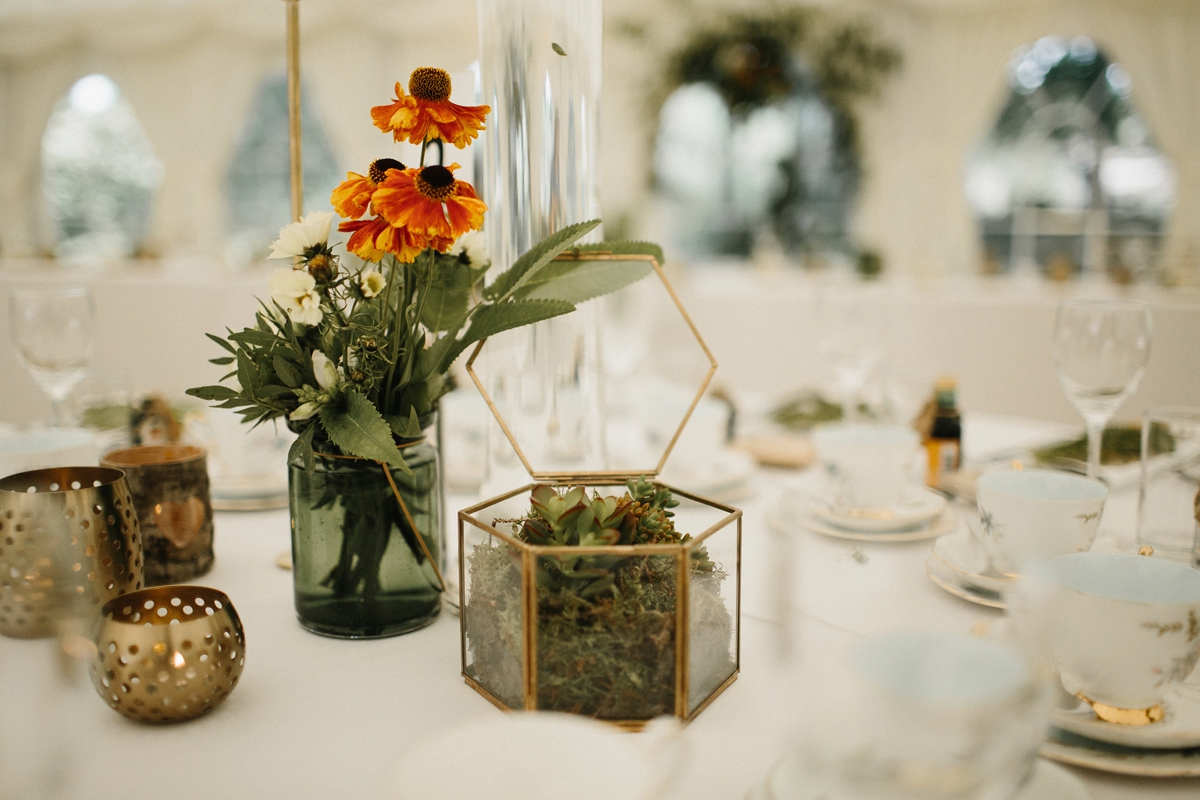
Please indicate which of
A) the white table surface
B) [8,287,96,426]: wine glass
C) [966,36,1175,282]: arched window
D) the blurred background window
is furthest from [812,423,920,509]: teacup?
the blurred background window

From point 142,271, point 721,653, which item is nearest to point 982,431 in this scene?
point 721,653

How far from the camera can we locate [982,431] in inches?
58.1

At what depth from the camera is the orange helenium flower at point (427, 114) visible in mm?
595

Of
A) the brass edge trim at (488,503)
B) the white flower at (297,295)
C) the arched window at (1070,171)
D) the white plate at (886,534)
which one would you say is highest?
the arched window at (1070,171)

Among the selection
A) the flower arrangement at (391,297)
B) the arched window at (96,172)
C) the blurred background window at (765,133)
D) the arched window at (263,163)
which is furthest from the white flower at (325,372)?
the arched window at (96,172)

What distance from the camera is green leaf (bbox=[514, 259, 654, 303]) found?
689 millimetres

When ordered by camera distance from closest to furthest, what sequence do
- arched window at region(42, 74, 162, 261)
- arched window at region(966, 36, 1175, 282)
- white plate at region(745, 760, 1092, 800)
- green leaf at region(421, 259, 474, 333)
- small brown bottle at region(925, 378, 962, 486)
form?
white plate at region(745, 760, 1092, 800) < green leaf at region(421, 259, 474, 333) < small brown bottle at region(925, 378, 962, 486) < arched window at region(966, 36, 1175, 282) < arched window at region(42, 74, 162, 261)

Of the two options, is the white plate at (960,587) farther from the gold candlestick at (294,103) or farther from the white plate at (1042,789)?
the gold candlestick at (294,103)

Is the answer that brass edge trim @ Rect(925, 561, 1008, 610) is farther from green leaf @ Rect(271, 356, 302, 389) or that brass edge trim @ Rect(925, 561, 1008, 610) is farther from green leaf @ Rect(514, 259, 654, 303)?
green leaf @ Rect(271, 356, 302, 389)

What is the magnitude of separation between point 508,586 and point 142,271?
4.39m

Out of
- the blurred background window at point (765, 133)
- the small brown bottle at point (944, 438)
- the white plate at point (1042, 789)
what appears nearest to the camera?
the white plate at point (1042, 789)

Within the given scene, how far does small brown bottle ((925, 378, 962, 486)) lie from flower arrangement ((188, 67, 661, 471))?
58 centimetres

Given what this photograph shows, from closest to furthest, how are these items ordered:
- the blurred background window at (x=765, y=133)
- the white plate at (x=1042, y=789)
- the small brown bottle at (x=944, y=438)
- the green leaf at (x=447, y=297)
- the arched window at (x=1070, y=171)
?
the white plate at (x=1042, y=789)
the green leaf at (x=447, y=297)
the small brown bottle at (x=944, y=438)
the arched window at (x=1070, y=171)
the blurred background window at (x=765, y=133)

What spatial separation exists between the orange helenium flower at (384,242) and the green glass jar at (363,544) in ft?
0.49
